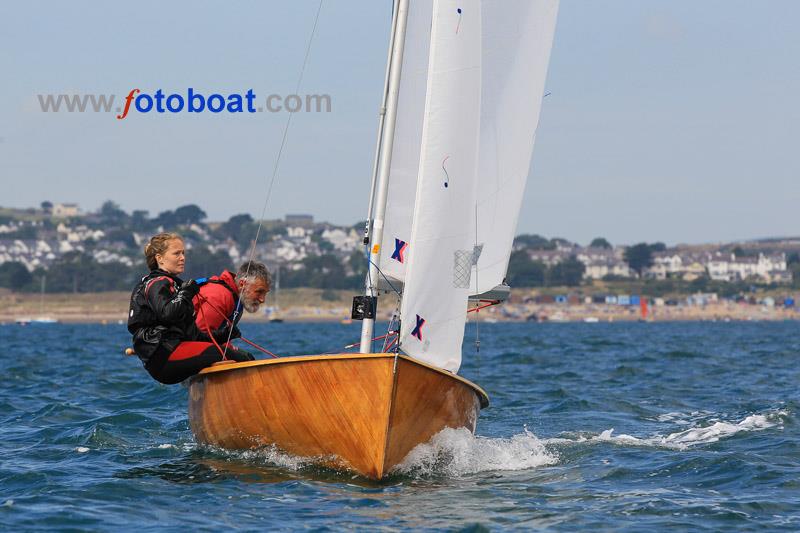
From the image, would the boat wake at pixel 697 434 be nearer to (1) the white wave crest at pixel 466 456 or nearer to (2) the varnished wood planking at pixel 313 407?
(1) the white wave crest at pixel 466 456

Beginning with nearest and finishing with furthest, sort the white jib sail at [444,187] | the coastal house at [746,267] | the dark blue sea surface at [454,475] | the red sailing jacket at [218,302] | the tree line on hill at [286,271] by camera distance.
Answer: the dark blue sea surface at [454,475] < the white jib sail at [444,187] < the red sailing jacket at [218,302] < the tree line on hill at [286,271] < the coastal house at [746,267]

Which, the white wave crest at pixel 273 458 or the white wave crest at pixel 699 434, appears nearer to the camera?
the white wave crest at pixel 273 458

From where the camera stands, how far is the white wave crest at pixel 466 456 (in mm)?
8414

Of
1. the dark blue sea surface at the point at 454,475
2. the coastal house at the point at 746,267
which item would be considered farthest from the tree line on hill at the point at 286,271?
the dark blue sea surface at the point at 454,475

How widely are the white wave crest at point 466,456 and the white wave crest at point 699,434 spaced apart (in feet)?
3.27

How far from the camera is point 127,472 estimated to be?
8.63 metres

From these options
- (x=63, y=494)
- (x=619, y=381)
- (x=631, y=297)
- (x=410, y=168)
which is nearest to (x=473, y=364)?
(x=619, y=381)

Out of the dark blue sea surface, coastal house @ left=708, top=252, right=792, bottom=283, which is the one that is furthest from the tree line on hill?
the dark blue sea surface

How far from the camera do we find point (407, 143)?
30.2 ft

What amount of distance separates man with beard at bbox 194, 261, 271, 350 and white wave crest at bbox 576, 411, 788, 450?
3151mm

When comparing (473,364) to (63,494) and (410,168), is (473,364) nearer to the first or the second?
(410,168)

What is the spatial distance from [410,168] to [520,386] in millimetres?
9015

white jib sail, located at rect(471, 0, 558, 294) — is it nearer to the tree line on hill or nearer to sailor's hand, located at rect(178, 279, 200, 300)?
sailor's hand, located at rect(178, 279, 200, 300)

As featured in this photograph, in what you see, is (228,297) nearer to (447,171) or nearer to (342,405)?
(342,405)
